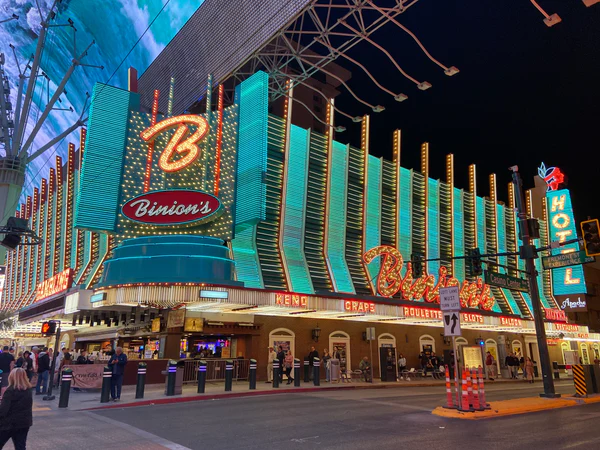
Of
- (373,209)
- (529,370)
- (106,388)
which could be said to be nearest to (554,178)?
(529,370)

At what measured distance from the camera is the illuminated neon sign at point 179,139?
77.3 feet

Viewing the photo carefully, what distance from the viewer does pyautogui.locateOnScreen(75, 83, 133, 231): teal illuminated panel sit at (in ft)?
75.1

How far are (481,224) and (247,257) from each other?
23564 millimetres

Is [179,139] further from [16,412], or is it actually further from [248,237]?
[16,412]

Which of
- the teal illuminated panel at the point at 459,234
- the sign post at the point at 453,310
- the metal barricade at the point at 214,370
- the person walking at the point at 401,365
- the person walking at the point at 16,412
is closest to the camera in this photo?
the person walking at the point at 16,412

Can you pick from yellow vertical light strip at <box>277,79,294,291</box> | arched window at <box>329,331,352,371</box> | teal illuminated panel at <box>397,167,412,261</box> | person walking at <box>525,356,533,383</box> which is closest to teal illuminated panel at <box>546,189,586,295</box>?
person walking at <box>525,356,533,383</box>

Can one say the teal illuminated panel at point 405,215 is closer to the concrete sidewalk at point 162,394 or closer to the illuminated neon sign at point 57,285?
the concrete sidewalk at point 162,394

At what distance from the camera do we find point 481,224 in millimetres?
39219

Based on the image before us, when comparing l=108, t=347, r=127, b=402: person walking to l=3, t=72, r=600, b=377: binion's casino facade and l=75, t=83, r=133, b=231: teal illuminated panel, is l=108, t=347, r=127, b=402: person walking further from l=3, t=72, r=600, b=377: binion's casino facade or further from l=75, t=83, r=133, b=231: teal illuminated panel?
l=75, t=83, r=133, b=231: teal illuminated panel

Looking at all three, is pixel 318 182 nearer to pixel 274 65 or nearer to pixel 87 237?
pixel 274 65

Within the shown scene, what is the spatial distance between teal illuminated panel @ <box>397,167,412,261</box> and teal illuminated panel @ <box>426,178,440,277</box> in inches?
76.7

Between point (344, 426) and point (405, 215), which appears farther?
point (405, 215)

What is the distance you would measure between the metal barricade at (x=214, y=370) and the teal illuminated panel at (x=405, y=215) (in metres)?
14.5

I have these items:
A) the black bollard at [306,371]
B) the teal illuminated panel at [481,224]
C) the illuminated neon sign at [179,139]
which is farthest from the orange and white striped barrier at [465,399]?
the teal illuminated panel at [481,224]
